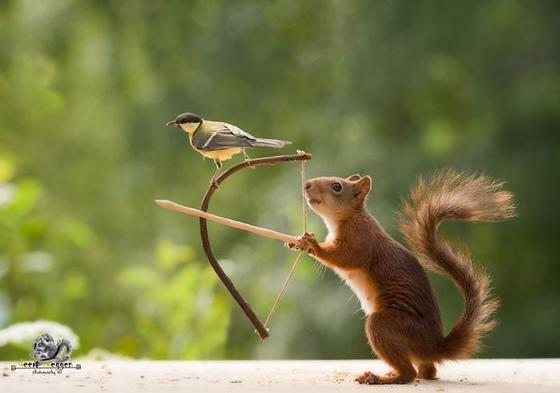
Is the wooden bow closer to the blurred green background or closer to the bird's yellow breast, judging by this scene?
the bird's yellow breast

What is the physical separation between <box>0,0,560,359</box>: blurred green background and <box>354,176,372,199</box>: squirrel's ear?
43.0 inches

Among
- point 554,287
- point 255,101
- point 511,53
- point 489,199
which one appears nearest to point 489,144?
point 511,53

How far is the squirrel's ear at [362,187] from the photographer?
2.04 meters

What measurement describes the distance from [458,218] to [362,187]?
0.74 ft

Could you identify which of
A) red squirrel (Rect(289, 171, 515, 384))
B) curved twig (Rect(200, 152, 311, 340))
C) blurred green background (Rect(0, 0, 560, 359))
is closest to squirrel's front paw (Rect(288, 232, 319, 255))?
red squirrel (Rect(289, 171, 515, 384))

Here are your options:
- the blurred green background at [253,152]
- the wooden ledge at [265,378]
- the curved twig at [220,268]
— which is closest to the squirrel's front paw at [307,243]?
the curved twig at [220,268]

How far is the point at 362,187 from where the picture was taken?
2.05 m

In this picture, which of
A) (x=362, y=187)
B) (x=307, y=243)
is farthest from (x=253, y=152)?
(x=307, y=243)

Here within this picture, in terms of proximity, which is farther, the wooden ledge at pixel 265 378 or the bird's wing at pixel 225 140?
the bird's wing at pixel 225 140

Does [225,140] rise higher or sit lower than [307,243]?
higher

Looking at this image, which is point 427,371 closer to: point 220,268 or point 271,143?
point 220,268

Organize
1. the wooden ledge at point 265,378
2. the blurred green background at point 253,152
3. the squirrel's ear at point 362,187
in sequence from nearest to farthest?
1. the wooden ledge at point 265,378
2. the squirrel's ear at point 362,187
3. the blurred green background at point 253,152

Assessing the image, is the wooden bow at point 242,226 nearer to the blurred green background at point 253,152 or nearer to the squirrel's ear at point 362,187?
the squirrel's ear at point 362,187

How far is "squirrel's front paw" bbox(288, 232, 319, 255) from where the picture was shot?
6.34 ft
